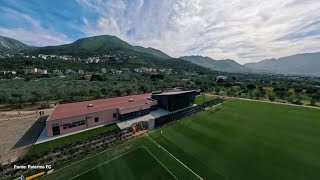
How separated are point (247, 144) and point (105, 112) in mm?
22813

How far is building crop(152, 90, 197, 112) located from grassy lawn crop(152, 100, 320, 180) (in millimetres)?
5489

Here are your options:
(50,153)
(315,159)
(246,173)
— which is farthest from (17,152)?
(315,159)

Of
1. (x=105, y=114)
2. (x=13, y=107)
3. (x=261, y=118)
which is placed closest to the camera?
(x=105, y=114)

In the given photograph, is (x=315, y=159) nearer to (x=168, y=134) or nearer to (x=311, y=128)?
(x=311, y=128)

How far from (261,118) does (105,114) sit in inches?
1201

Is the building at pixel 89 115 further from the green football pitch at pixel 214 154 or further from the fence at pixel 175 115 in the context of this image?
the green football pitch at pixel 214 154

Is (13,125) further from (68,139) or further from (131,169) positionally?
(131,169)

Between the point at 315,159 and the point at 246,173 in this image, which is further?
the point at 315,159

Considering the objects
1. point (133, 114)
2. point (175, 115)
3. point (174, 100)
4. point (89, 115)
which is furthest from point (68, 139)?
point (174, 100)

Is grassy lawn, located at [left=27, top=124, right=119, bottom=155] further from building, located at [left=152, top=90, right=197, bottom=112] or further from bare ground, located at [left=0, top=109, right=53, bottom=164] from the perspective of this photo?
building, located at [left=152, top=90, right=197, bottom=112]

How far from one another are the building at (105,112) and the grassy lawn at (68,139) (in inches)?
73.9

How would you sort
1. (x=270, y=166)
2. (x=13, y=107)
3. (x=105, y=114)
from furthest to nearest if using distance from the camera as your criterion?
(x=13, y=107)
(x=105, y=114)
(x=270, y=166)

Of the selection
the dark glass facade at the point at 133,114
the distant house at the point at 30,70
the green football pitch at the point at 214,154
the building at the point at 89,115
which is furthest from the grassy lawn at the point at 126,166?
the distant house at the point at 30,70

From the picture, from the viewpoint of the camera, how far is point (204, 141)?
23000mm
